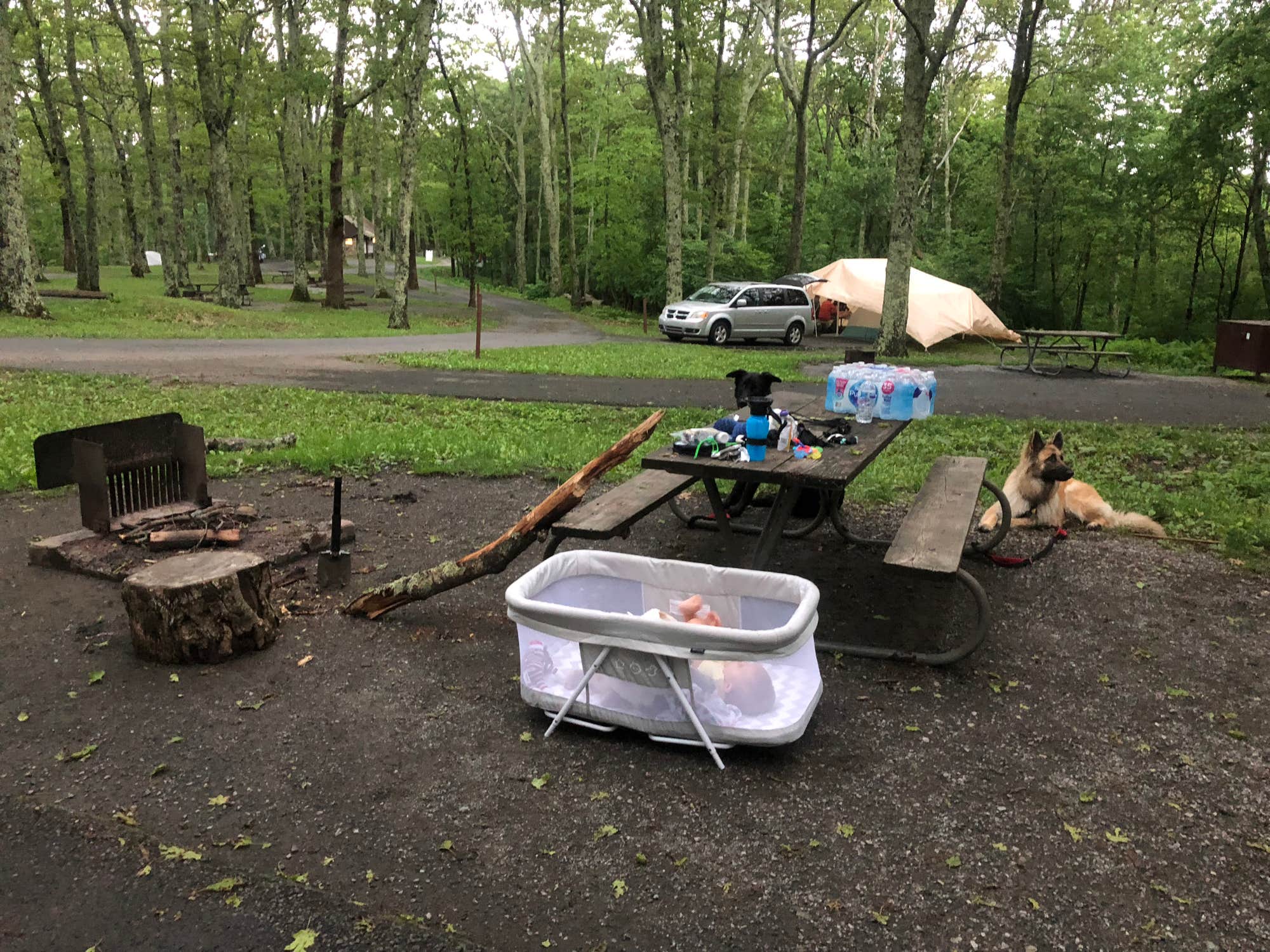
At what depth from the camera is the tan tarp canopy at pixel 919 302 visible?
71.7 ft

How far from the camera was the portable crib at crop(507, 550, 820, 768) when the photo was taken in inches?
125

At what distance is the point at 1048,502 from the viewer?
6.24m

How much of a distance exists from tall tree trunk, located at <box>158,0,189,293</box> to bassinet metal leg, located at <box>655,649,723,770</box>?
24.8 meters

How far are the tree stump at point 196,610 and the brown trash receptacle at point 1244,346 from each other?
1663 cm

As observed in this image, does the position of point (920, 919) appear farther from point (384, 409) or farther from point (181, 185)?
point (181, 185)

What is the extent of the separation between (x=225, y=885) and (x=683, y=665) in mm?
1602

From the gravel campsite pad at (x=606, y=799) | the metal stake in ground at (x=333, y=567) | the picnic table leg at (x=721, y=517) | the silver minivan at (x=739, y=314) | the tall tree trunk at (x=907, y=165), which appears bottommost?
the gravel campsite pad at (x=606, y=799)

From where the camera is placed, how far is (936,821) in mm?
2982

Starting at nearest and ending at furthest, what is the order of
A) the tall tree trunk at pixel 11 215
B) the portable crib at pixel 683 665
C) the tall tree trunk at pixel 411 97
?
the portable crib at pixel 683 665 < the tall tree trunk at pixel 11 215 < the tall tree trunk at pixel 411 97

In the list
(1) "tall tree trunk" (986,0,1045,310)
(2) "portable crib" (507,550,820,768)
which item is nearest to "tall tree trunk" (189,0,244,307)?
(1) "tall tree trunk" (986,0,1045,310)

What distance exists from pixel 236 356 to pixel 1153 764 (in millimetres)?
15945

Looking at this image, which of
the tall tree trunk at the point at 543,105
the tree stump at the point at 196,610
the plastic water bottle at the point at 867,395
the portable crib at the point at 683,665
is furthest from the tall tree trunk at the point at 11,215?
the tall tree trunk at the point at 543,105

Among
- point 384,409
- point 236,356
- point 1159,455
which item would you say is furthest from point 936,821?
point 236,356

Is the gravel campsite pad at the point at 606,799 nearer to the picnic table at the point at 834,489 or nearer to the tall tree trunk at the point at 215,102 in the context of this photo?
the picnic table at the point at 834,489
